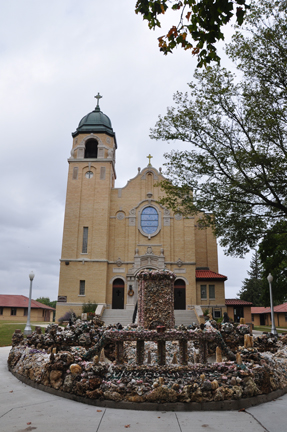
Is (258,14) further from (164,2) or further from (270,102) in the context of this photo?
(164,2)

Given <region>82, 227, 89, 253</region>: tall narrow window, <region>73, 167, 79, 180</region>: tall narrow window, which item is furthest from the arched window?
<region>82, 227, 89, 253</region>: tall narrow window

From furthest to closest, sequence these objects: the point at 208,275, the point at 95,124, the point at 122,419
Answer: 1. the point at 95,124
2. the point at 208,275
3. the point at 122,419

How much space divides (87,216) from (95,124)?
10.5 metres

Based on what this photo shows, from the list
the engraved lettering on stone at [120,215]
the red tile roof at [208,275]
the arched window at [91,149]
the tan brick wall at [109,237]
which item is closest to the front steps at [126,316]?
the tan brick wall at [109,237]

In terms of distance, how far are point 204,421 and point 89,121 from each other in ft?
120

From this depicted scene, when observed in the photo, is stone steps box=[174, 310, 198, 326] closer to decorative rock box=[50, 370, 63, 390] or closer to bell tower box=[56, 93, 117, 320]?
bell tower box=[56, 93, 117, 320]

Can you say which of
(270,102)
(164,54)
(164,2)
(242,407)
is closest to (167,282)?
(242,407)

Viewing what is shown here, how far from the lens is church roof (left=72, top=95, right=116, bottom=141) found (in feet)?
123

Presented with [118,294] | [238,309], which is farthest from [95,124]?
[238,309]

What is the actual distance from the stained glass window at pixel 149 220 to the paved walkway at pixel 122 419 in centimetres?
2914

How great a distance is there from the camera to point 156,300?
990cm

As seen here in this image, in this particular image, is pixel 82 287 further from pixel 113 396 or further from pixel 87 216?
pixel 113 396

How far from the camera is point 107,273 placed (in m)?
33.8

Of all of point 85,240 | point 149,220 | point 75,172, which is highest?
point 75,172
